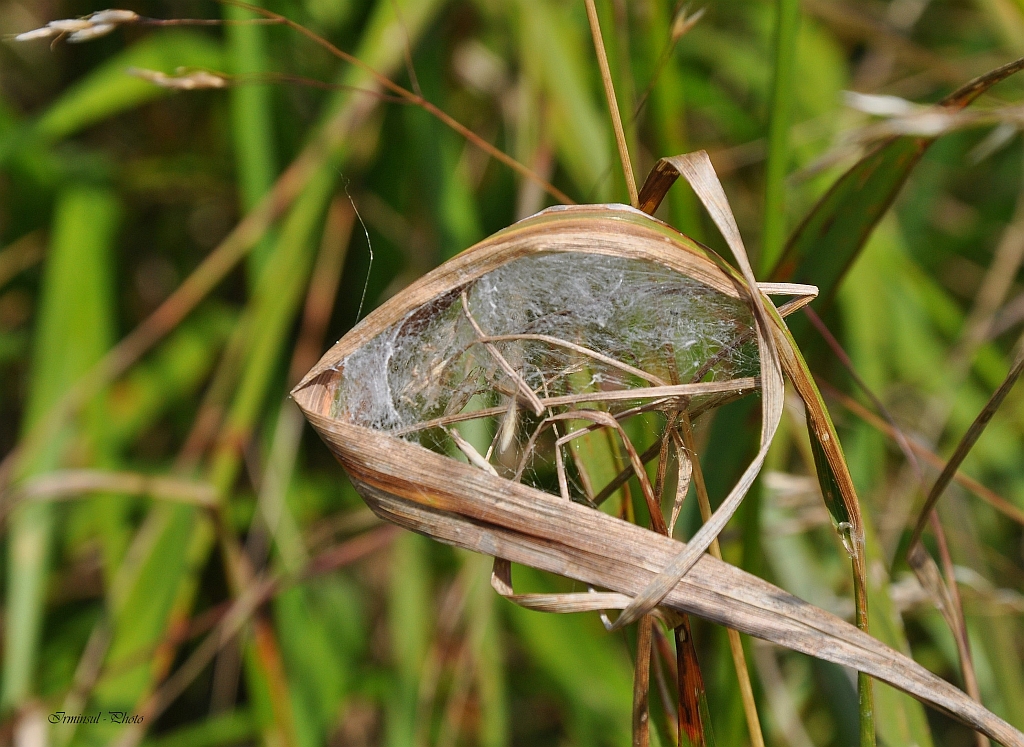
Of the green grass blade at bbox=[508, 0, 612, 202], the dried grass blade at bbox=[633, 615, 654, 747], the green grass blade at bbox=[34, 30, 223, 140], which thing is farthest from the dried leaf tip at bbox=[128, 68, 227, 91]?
the green grass blade at bbox=[34, 30, 223, 140]

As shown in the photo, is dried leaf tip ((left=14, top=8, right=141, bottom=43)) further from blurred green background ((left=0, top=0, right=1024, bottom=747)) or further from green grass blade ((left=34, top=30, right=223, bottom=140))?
green grass blade ((left=34, top=30, right=223, bottom=140))

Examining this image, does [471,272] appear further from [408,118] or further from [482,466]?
[408,118]

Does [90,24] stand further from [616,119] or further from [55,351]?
[55,351]

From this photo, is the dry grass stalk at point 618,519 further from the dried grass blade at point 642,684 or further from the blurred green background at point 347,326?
the blurred green background at point 347,326

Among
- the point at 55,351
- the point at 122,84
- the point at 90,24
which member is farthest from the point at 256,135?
the point at 90,24

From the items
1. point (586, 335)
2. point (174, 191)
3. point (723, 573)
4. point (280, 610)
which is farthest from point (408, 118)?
point (723, 573)
